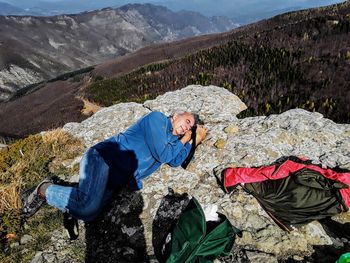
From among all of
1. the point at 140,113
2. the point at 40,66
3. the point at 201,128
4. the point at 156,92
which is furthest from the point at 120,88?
the point at 40,66

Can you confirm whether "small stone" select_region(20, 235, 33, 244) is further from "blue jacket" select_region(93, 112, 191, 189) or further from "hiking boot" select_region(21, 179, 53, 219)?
"blue jacket" select_region(93, 112, 191, 189)

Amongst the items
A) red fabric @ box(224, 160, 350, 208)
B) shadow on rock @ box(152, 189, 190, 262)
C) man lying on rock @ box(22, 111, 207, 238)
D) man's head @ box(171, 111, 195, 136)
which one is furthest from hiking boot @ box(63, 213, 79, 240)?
red fabric @ box(224, 160, 350, 208)

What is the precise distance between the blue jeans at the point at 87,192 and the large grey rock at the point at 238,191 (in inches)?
14.5

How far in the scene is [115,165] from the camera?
457 cm

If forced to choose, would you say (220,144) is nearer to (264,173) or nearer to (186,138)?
(186,138)

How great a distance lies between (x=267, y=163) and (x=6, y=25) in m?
112

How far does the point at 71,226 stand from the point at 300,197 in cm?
297

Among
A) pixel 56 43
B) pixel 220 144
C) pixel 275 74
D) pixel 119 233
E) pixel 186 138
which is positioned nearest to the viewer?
pixel 119 233

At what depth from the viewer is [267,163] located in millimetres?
5383

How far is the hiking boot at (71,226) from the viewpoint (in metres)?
4.38

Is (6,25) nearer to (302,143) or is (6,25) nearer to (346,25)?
(346,25)

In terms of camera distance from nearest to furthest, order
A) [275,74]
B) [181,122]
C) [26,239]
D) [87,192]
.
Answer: [87,192] → [26,239] → [181,122] → [275,74]

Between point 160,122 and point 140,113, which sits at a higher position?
point 160,122

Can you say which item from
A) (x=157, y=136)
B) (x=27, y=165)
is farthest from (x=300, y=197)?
(x=27, y=165)
